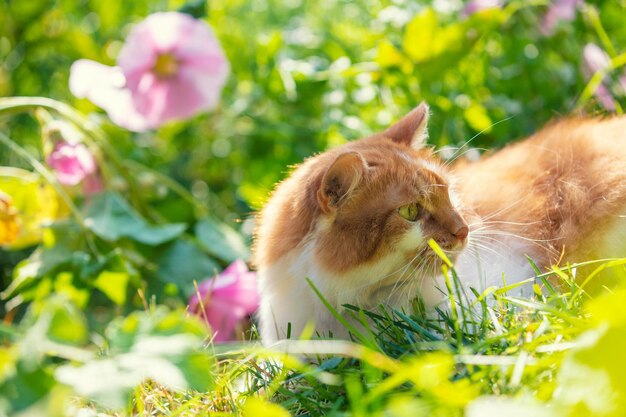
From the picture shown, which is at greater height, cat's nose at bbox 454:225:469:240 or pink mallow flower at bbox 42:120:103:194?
pink mallow flower at bbox 42:120:103:194

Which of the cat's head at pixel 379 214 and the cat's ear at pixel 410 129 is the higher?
the cat's ear at pixel 410 129

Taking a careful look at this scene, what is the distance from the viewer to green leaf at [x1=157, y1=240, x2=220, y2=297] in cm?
201

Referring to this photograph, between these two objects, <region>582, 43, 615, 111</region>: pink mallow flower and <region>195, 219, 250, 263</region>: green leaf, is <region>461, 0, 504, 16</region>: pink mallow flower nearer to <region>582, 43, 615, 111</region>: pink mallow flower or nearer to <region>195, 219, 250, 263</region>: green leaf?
<region>582, 43, 615, 111</region>: pink mallow flower

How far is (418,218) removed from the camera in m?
1.43

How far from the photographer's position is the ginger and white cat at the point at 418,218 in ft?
4.61

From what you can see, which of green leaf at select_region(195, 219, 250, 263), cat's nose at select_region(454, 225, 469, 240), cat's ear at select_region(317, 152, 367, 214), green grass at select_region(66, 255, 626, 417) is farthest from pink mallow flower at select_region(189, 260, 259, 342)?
cat's nose at select_region(454, 225, 469, 240)

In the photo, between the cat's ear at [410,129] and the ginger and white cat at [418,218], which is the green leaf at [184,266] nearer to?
the ginger and white cat at [418,218]

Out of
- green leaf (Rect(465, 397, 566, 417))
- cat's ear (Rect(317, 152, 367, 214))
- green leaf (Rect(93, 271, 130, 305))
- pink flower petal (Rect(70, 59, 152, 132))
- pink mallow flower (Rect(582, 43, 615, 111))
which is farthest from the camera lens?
pink mallow flower (Rect(582, 43, 615, 111))

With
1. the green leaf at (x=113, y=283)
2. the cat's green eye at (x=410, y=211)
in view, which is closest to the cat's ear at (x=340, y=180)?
Answer: the cat's green eye at (x=410, y=211)

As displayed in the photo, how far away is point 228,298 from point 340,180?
57 centimetres

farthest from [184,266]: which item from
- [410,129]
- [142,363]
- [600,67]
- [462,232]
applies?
[600,67]

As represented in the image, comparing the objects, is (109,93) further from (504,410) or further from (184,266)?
(504,410)

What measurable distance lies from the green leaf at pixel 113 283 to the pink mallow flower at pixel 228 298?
176mm

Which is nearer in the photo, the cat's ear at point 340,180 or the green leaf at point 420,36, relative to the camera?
the cat's ear at point 340,180
